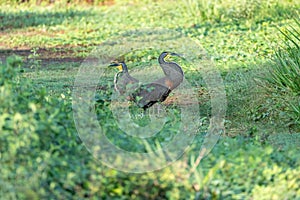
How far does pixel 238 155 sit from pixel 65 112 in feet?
3.71

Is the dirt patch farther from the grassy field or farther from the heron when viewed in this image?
the heron

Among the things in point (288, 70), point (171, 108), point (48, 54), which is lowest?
point (48, 54)

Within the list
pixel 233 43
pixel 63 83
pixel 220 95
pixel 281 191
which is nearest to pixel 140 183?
pixel 281 191

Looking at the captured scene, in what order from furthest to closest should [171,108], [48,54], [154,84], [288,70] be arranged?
1. [48,54]
2. [171,108]
3. [288,70]
4. [154,84]

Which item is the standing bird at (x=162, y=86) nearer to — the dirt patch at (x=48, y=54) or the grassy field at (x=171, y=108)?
the grassy field at (x=171, y=108)

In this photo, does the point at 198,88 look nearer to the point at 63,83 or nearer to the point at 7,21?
the point at 63,83

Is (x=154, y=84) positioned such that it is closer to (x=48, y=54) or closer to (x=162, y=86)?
(x=162, y=86)

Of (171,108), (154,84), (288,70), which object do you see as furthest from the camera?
(171,108)

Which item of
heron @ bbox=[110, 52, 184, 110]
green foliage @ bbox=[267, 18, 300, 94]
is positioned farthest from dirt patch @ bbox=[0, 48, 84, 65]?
green foliage @ bbox=[267, 18, 300, 94]

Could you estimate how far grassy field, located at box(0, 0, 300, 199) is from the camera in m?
3.75

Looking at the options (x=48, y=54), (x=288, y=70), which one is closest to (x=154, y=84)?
(x=288, y=70)

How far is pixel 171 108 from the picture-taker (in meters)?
6.93

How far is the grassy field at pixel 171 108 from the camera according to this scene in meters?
3.75

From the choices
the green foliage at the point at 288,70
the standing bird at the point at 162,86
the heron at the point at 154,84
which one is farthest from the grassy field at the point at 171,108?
the standing bird at the point at 162,86
